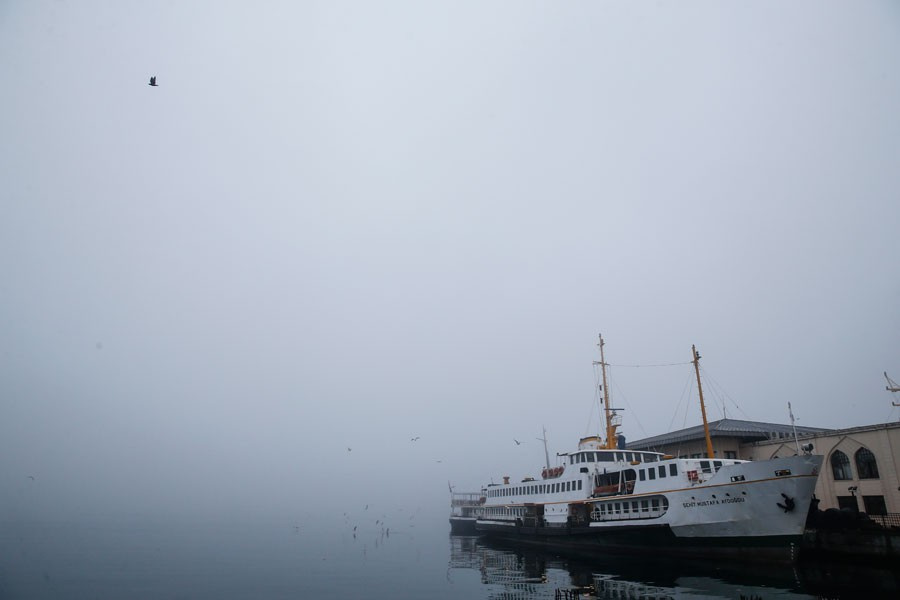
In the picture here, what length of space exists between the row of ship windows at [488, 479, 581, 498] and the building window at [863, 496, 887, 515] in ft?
70.4

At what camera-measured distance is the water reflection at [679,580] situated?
25.2 metres

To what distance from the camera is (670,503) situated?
1361 inches

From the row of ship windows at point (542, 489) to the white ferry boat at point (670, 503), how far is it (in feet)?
0.31

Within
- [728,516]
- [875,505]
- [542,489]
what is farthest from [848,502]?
[542,489]

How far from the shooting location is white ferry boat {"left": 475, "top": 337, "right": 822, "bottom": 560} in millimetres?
29766

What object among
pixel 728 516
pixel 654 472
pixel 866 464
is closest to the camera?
pixel 728 516

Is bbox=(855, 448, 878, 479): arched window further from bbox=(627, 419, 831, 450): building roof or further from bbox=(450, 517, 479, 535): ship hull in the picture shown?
bbox=(450, 517, 479, 535): ship hull

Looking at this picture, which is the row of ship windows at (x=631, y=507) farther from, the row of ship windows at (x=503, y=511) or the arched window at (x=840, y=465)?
the arched window at (x=840, y=465)


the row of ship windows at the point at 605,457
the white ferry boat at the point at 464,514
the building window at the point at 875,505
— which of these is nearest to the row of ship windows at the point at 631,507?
the row of ship windows at the point at 605,457

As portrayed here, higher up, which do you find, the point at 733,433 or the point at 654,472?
the point at 733,433

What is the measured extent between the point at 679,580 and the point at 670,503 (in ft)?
19.7

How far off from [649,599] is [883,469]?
24.2 m

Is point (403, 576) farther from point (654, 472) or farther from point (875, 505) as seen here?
point (875, 505)

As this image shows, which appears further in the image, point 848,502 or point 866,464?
point 848,502
